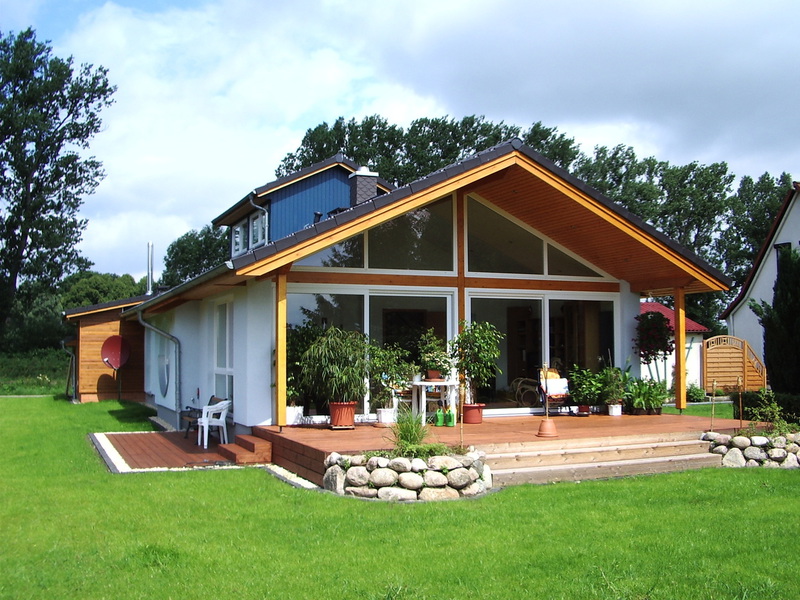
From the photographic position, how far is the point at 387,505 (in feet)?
22.4

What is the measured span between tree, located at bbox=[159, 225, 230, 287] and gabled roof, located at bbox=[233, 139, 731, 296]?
35.5 m

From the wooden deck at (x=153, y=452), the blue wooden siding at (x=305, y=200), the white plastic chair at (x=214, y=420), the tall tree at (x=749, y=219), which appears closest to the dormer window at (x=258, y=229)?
the blue wooden siding at (x=305, y=200)

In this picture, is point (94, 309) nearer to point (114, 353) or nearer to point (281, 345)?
Answer: point (114, 353)

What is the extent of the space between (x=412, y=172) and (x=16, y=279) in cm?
1815

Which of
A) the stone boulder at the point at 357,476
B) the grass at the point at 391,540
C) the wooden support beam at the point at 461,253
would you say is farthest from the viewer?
the wooden support beam at the point at 461,253

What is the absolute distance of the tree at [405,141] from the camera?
124 feet

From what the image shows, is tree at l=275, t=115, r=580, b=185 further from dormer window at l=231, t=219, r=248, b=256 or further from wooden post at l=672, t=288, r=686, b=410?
wooden post at l=672, t=288, r=686, b=410

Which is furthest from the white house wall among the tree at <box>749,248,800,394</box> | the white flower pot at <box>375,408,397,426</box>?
the white flower pot at <box>375,408,397,426</box>

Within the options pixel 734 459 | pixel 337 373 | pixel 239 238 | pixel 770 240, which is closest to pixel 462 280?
pixel 337 373

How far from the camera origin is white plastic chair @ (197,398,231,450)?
10578mm

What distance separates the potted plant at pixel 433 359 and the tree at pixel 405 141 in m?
27.2

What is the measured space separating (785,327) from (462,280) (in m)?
5.61

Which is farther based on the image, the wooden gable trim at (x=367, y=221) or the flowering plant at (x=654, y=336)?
the flowering plant at (x=654, y=336)

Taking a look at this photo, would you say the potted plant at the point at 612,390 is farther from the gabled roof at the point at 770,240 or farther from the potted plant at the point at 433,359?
the gabled roof at the point at 770,240
